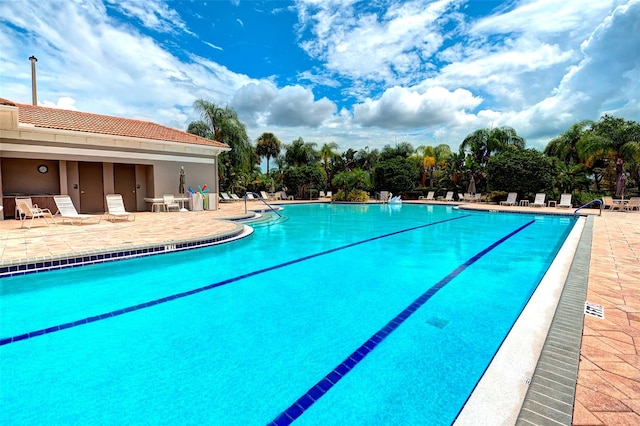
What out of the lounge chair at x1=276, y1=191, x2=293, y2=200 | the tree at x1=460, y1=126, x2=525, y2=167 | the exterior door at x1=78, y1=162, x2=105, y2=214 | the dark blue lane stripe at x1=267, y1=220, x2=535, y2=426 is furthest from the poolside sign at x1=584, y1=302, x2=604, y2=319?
the lounge chair at x1=276, y1=191, x2=293, y2=200

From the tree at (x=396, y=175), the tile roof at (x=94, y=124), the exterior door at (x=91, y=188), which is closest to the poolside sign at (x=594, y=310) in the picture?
the tile roof at (x=94, y=124)

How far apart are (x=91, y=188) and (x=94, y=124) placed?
2879mm

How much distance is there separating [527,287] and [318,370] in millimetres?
4337

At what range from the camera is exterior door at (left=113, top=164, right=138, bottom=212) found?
50.7 feet

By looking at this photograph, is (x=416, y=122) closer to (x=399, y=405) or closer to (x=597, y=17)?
(x=597, y=17)

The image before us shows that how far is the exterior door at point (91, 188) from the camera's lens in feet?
47.4

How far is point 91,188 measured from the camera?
14.8m

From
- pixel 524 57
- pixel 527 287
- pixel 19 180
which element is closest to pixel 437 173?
pixel 524 57

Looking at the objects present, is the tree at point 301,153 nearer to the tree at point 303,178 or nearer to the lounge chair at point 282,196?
the tree at point 303,178

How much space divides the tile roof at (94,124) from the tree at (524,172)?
1792 centimetres

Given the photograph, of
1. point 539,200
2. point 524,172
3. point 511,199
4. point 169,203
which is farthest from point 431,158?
point 169,203

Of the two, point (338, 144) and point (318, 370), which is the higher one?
point (338, 144)

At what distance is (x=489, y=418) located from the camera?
202 centimetres

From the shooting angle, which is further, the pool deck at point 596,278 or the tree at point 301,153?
the tree at point 301,153
